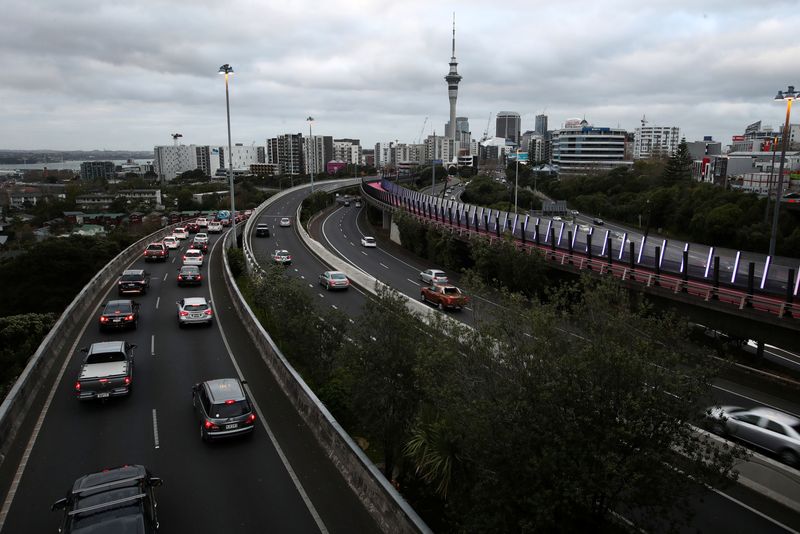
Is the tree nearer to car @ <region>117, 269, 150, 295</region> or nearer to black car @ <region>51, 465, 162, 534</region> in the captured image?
car @ <region>117, 269, 150, 295</region>

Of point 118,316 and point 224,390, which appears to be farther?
point 118,316

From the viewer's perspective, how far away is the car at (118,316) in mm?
25125

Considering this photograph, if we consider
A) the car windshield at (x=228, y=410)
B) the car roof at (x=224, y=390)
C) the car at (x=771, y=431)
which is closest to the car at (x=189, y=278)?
the car roof at (x=224, y=390)

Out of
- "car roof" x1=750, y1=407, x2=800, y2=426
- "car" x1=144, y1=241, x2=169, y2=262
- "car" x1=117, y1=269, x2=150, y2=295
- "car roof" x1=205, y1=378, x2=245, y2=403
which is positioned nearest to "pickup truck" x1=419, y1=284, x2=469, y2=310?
"car" x1=117, y1=269, x2=150, y2=295

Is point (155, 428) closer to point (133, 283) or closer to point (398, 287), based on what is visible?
point (133, 283)

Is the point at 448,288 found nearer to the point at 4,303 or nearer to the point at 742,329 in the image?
the point at 742,329

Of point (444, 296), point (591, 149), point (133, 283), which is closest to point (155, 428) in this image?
point (133, 283)

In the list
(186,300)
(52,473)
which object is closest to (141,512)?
(52,473)

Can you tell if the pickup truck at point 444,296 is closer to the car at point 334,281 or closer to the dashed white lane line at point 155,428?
the car at point 334,281

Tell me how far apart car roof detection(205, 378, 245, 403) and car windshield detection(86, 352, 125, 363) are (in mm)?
4563

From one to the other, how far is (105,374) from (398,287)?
2411 cm

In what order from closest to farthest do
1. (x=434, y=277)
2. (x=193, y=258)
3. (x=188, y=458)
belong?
1. (x=188, y=458)
2. (x=434, y=277)
3. (x=193, y=258)

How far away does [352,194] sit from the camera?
13812cm

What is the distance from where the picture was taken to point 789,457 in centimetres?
1526
